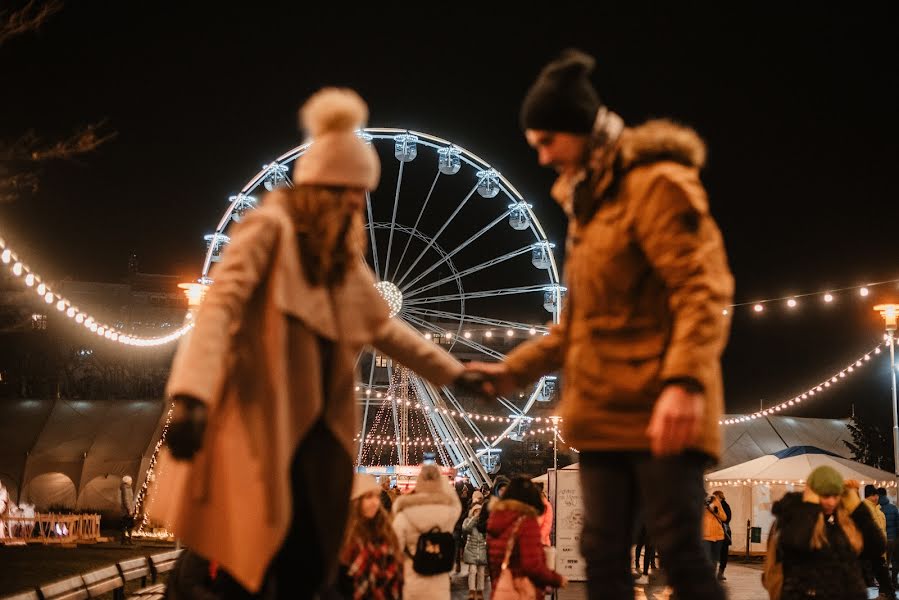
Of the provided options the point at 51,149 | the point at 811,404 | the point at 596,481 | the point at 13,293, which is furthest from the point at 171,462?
the point at 811,404

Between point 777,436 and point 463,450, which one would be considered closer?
point 463,450

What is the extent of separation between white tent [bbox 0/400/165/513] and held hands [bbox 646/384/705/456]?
92.2ft

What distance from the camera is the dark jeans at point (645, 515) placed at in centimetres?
259

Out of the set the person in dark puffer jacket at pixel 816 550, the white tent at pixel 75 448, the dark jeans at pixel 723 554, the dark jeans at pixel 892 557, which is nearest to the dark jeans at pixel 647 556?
the dark jeans at pixel 723 554

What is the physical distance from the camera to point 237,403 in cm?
270

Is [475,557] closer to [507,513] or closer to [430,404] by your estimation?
[507,513]

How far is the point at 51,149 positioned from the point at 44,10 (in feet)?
5.47

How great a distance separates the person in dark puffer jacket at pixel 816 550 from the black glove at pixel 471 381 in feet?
13.6

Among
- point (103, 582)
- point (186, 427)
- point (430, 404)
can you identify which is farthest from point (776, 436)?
point (186, 427)

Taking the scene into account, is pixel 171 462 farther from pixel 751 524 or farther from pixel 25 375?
pixel 25 375

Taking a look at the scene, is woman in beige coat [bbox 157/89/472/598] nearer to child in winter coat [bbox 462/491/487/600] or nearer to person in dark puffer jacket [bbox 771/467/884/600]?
person in dark puffer jacket [bbox 771/467/884/600]

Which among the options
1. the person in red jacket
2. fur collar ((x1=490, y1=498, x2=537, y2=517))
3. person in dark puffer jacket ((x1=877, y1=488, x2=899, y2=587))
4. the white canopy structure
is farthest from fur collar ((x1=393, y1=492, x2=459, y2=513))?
the white canopy structure

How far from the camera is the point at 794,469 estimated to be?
24875 millimetres

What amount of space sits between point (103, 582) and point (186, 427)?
22.3 ft
